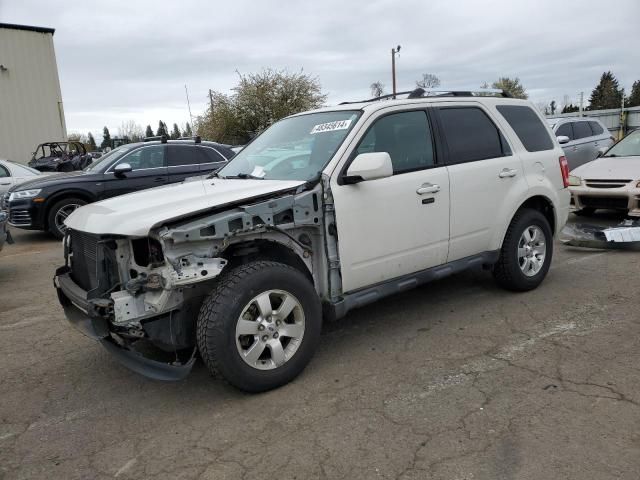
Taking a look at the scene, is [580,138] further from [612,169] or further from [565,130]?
[612,169]

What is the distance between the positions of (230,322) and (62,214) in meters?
7.37

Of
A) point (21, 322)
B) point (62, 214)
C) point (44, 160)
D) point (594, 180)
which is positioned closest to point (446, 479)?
point (21, 322)

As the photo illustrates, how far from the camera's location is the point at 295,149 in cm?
422

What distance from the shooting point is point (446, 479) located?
2.52 meters

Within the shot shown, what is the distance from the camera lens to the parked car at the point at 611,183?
7.54 m

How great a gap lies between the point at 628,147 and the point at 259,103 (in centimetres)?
2779

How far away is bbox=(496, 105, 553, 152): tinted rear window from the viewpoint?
16.6ft

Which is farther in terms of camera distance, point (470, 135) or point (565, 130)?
point (565, 130)

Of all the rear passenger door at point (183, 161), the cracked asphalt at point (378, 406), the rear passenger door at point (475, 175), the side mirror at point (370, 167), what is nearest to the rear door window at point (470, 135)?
the rear passenger door at point (475, 175)

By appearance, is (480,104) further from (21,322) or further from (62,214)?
(62,214)

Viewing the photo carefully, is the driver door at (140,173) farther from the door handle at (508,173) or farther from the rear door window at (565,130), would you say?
the rear door window at (565,130)

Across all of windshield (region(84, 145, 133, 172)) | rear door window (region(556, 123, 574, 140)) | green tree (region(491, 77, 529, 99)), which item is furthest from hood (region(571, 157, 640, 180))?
green tree (region(491, 77, 529, 99))

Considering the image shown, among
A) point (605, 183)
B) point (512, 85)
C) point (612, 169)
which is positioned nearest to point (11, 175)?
point (605, 183)

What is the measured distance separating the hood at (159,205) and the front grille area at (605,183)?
6131mm
